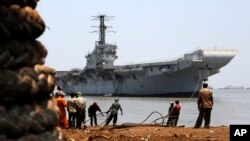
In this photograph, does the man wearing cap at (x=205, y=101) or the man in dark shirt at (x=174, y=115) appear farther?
the man in dark shirt at (x=174, y=115)

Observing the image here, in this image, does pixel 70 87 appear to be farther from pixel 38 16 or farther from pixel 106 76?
pixel 38 16

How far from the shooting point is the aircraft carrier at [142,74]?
66.6 m

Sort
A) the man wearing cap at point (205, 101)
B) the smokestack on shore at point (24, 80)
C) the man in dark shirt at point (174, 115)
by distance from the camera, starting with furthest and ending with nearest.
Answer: the man in dark shirt at point (174, 115) → the man wearing cap at point (205, 101) → the smokestack on shore at point (24, 80)

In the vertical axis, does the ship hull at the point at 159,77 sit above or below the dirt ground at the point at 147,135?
above

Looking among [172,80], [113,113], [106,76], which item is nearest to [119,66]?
[106,76]

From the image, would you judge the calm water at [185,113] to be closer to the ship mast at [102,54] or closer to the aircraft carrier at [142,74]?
the aircraft carrier at [142,74]

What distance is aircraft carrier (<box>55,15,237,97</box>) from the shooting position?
66625mm

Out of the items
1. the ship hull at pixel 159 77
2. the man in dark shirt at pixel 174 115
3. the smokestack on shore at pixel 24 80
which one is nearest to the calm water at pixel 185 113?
the ship hull at pixel 159 77

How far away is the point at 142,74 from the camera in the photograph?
239 feet

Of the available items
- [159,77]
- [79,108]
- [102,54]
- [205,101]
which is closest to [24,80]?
[205,101]

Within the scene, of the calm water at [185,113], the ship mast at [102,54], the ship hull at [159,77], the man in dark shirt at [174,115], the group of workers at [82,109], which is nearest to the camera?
the group of workers at [82,109]

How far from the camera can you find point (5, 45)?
6.73 ft

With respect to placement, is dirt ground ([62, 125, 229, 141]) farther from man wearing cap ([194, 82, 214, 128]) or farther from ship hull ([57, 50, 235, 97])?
ship hull ([57, 50, 235, 97])

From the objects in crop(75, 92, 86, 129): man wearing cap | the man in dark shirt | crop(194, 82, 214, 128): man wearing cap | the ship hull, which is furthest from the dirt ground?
the ship hull
